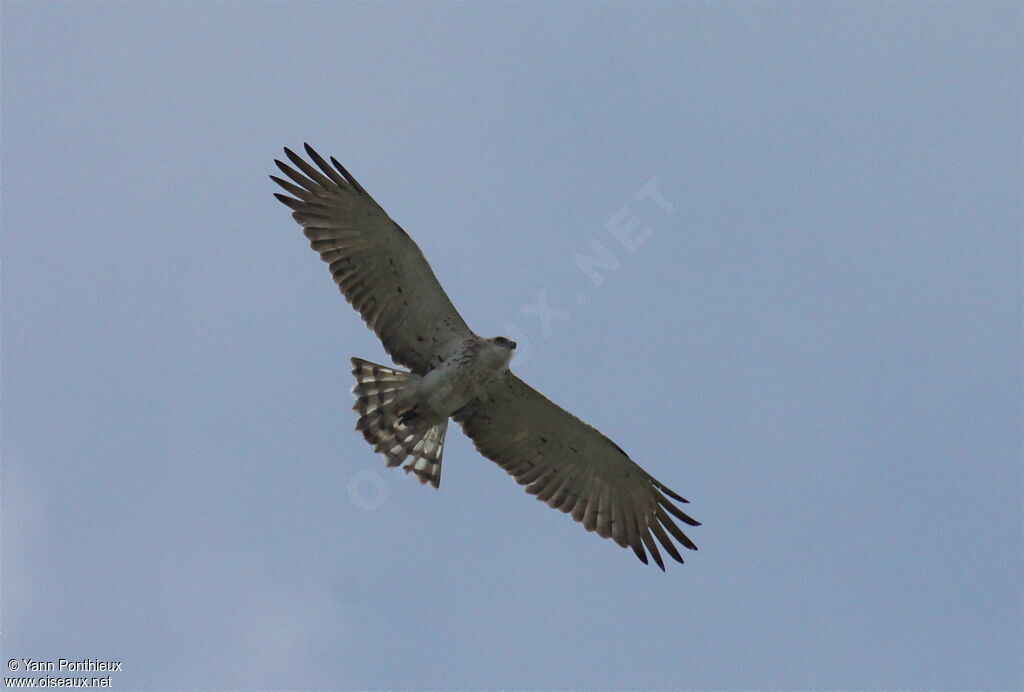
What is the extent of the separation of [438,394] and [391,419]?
0.67 m

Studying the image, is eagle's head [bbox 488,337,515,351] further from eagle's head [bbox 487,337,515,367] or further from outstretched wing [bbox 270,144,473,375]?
outstretched wing [bbox 270,144,473,375]

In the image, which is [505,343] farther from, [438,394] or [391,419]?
[391,419]

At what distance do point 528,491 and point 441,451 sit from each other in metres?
1.24

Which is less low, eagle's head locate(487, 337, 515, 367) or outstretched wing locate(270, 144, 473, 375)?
outstretched wing locate(270, 144, 473, 375)

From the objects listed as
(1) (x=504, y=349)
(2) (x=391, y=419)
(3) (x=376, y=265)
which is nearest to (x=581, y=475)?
(1) (x=504, y=349)

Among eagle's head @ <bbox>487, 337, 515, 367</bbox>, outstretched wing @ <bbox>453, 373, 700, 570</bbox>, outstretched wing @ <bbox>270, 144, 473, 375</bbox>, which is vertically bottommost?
outstretched wing @ <bbox>453, 373, 700, 570</bbox>

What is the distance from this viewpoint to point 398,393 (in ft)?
45.2

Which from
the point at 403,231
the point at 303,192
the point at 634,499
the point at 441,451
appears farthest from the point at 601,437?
the point at 303,192

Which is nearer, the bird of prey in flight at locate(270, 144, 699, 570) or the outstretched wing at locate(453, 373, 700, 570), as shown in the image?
the bird of prey in flight at locate(270, 144, 699, 570)

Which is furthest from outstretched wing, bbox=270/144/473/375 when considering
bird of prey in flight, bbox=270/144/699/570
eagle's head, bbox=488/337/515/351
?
eagle's head, bbox=488/337/515/351

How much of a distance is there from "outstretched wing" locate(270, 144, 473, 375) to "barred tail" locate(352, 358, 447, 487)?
29 centimetres

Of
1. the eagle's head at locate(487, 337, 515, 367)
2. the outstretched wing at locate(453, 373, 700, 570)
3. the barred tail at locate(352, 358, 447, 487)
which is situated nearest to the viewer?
the eagle's head at locate(487, 337, 515, 367)

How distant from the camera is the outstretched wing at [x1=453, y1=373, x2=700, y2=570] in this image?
14094mm

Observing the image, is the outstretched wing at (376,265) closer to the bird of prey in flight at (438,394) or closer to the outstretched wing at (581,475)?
the bird of prey in flight at (438,394)
